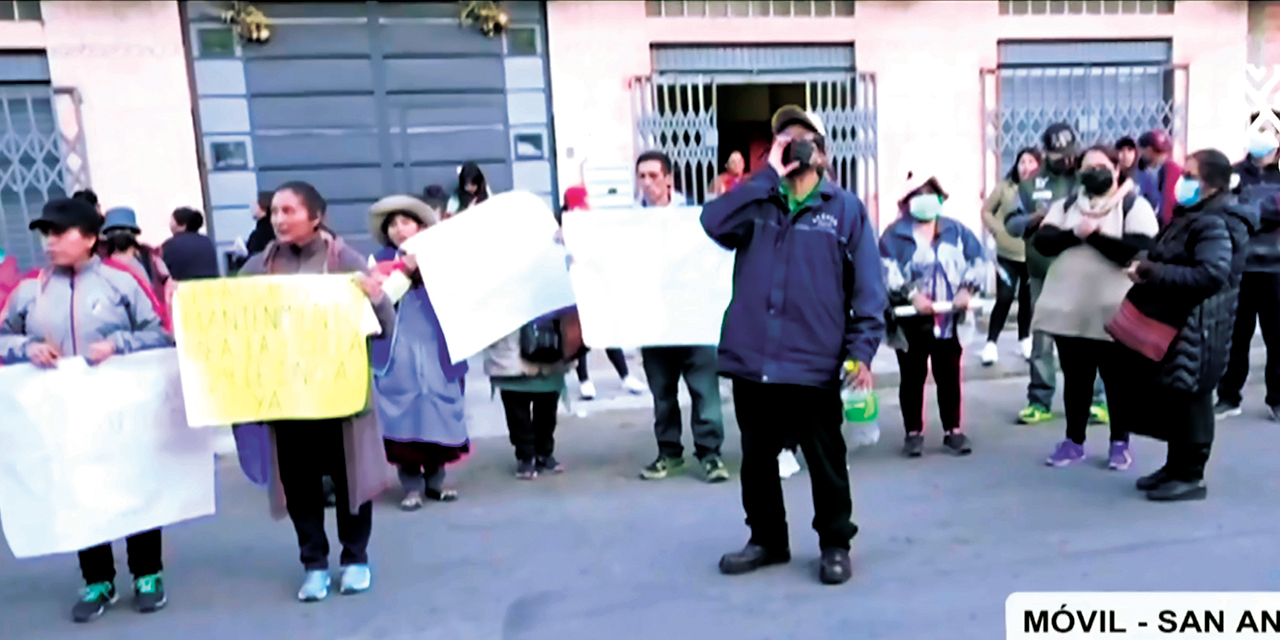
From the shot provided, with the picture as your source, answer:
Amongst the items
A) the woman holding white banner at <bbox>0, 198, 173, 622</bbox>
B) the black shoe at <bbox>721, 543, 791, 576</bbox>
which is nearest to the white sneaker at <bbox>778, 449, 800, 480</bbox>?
the black shoe at <bbox>721, 543, 791, 576</bbox>

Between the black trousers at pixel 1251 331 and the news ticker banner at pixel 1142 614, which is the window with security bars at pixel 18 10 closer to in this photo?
the news ticker banner at pixel 1142 614

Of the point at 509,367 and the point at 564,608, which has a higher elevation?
the point at 509,367

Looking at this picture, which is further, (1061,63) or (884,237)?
(1061,63)

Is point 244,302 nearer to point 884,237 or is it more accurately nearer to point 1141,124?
point 884,237

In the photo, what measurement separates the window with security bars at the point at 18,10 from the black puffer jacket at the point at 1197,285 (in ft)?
27.6

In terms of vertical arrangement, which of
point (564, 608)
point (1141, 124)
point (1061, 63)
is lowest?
point (564, 608)

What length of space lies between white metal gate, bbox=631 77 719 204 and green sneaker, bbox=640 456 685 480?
456cm

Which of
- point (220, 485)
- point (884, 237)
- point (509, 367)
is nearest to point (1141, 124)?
point (884, 237)

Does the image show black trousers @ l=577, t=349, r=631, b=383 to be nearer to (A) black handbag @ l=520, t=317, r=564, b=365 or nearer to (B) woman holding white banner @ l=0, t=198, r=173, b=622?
(A) black handbag @ l=520, t=317, r=564, b=365

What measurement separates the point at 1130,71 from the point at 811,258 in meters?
8.41

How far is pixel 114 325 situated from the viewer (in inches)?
136

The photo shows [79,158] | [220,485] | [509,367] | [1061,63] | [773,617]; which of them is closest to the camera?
[773,617]

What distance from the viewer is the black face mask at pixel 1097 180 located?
445cm

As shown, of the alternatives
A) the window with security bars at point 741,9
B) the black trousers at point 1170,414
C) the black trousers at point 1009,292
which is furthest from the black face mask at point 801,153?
the window with security bars at point 741,9
